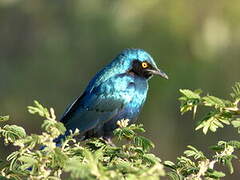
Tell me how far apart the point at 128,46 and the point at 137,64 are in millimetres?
7259

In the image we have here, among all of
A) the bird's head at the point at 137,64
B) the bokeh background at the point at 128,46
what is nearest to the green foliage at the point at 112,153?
the bird's head at the point at 137,64

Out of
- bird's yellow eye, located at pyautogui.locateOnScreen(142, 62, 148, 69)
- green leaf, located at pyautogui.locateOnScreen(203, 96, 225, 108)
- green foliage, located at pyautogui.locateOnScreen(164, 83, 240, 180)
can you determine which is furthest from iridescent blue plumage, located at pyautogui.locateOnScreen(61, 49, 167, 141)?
green leaf, located at pyautogui.locateOnScreen(203, 96, 225, 108)

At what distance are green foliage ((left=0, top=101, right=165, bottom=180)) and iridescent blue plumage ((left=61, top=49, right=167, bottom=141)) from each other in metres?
1.93

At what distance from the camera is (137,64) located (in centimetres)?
620

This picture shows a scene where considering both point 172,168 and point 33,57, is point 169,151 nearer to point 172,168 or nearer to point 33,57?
point 33,57

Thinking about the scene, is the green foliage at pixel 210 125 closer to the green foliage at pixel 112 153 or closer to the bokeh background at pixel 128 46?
the green foliage at pixel 112 153

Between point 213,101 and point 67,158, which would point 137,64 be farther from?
point 67,158

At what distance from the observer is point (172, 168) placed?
3.66 m

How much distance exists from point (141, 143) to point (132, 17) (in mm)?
9499

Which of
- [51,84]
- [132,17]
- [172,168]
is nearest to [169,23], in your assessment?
[132,17]

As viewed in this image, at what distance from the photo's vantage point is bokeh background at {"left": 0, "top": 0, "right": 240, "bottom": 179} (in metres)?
12.7

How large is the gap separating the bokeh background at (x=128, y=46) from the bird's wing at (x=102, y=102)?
605 cm

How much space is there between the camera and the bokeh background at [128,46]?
41.8 ft

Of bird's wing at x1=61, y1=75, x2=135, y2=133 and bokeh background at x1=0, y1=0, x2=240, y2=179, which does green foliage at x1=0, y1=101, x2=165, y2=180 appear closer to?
bird's wing at x1=61, y1=75, x2=135, y2=133
